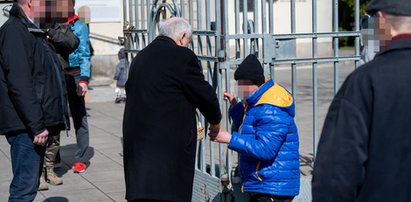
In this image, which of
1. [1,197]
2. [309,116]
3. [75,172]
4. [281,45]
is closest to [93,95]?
[309,116]

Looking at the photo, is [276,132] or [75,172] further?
[75,172]

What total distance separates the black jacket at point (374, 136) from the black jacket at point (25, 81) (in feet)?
9.68

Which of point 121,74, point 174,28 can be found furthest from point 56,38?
point 121,74

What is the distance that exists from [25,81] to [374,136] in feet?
10.3

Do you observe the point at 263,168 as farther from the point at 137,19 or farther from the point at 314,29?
the point at 137,19

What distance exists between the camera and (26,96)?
5.50 metres

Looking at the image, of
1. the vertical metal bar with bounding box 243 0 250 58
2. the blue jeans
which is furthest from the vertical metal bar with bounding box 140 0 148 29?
the blue jeans

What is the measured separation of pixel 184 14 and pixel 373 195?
13.9ft

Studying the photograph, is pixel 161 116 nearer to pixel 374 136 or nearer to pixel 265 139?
pixel 265 139

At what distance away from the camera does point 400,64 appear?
3.06m

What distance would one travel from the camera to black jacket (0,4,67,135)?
552 centimetres

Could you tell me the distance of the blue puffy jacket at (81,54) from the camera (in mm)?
8883

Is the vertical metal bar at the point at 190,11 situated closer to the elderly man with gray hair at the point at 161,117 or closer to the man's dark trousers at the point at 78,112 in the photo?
the elderly man with gray hair at the point at 161,117

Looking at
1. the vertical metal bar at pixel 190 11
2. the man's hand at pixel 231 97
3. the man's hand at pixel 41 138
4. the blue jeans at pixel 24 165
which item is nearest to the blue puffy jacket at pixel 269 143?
the man's hand at pixel 231 97
